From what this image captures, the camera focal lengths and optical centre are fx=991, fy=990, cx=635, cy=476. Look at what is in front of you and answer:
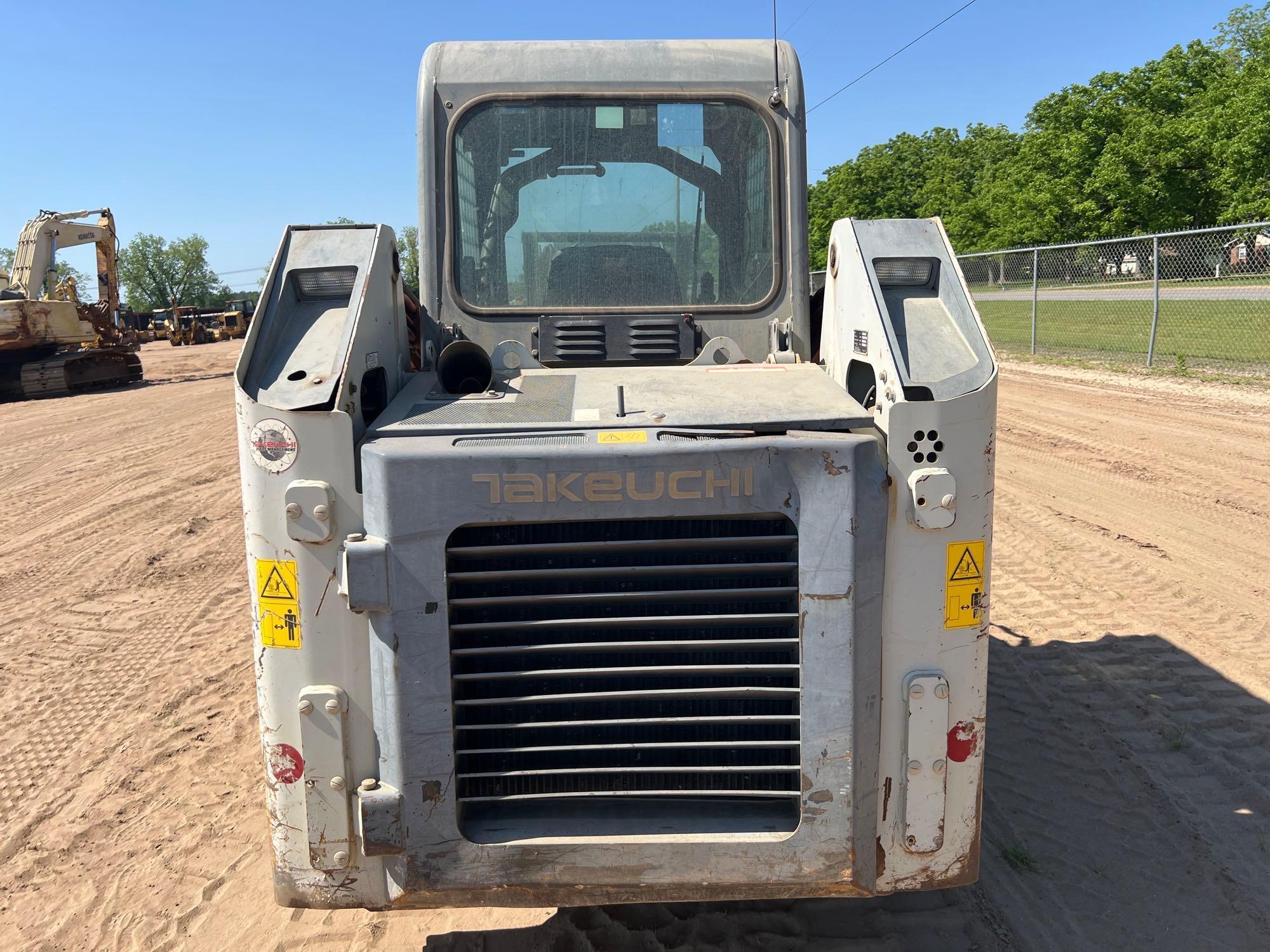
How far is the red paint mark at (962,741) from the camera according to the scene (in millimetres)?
2551

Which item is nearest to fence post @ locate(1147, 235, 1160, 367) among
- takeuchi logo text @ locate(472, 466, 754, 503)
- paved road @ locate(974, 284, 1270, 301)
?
paved road @ locate(974, 284, 1270, 301)

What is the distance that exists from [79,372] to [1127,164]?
107 ft

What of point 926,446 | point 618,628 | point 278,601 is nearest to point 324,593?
point 278,601

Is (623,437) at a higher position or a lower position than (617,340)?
lower

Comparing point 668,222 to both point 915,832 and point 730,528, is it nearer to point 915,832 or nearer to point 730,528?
point 730,528

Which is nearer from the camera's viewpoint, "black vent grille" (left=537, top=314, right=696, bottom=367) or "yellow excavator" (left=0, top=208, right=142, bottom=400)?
"black vent grille" (left=537, top=314, right=696, bottom=367)

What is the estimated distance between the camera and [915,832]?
256 cm

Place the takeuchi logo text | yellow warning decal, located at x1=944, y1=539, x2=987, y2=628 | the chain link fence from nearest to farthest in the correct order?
the takeuchi logo text → yellow warning decal, located at x1=944, y1=539, x2=987, y2=628 → the chain link fence

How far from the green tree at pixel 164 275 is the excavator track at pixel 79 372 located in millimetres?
75086

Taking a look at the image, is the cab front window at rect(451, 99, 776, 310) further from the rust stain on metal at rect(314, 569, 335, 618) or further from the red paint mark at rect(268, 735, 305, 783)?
the red paint mark at rect(268, 735, 305, 783)

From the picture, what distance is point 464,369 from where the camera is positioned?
10.2ft

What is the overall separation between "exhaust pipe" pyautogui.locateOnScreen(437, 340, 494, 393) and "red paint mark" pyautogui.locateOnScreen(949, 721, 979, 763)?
166cm

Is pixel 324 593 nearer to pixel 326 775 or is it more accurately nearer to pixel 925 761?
pixel 326 775

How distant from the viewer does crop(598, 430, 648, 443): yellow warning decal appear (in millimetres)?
2430
